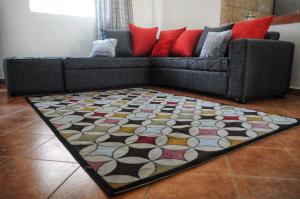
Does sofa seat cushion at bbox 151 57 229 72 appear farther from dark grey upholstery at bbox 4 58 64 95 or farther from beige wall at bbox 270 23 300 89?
dark grey upholstery at bbox 4 58 64 95

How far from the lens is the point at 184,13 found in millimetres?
5031

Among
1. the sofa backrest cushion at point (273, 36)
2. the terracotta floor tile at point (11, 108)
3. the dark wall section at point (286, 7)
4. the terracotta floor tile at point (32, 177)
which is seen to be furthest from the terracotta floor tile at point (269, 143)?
the dark wall section at point (286, 7)

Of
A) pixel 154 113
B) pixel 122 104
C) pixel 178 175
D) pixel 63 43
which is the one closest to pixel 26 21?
pixel 63 43

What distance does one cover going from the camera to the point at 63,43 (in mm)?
4277

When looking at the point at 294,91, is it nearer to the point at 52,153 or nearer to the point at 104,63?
the point at 104,63

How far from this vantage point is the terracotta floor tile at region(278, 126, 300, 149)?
131cm

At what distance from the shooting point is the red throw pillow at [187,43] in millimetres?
3512

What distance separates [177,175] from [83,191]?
373 mm

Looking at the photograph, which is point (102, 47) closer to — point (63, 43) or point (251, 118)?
point (63, 43)

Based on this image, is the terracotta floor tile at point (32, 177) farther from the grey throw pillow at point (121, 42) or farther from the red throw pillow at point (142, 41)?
the red throw pillow at point (142, 41)

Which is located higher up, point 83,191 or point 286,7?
point 286,7

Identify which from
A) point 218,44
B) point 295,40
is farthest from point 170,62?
point 295,40

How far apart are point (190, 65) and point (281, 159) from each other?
1.95 m

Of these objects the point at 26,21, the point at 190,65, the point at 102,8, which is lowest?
the point at 190,65
